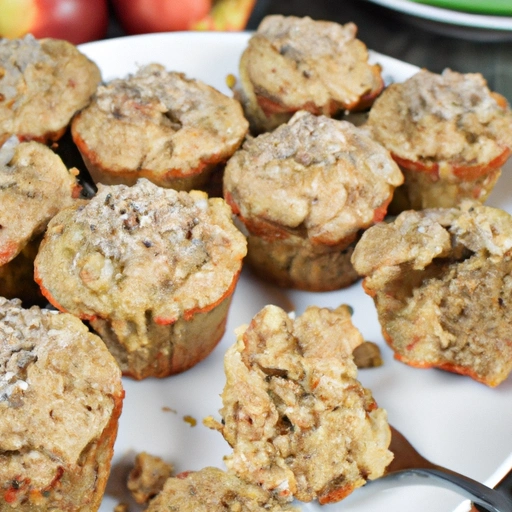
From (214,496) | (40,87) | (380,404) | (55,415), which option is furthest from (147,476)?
(40,87)

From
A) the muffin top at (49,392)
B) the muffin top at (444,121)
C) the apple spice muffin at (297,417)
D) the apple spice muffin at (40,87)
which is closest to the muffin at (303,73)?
the muffin top at (444,121)

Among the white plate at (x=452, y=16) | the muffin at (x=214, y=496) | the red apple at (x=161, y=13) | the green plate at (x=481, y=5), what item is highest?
the green plate at (x=481, y=5)

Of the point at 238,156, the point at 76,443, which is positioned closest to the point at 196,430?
the point at 76,443

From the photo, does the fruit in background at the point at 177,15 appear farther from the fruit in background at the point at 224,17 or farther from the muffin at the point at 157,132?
the muffin at the point at 157,132

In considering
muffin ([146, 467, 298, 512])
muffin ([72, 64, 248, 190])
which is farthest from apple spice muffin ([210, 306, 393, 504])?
muffin ([72, 64, 248, 190])

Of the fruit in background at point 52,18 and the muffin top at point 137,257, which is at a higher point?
the muffin top at point 137,257

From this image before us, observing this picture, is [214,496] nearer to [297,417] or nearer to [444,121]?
[297,417]

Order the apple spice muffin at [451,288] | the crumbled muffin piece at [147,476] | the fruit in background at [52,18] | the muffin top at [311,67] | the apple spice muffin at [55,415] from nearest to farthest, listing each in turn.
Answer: the apple spice muffin at [55,415] → the crumbled muffin piece at [147,476] → the apple spice muffin at [451,288] → the muffin top at [311,67] → the fruit in background at [52,18]

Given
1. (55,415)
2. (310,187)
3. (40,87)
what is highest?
(310,187)
